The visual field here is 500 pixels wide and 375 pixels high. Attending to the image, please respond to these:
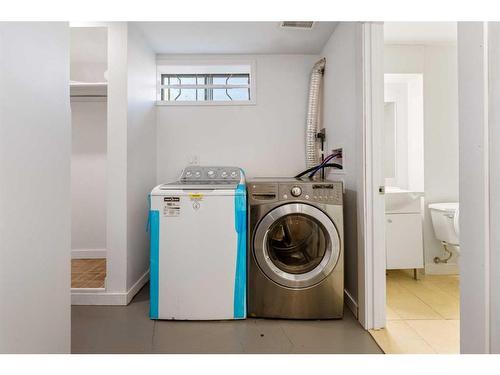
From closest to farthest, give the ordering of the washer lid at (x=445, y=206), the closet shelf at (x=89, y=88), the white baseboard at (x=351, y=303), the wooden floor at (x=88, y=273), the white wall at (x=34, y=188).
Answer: the white wall at (x=34, y=188)
the white baseboard at (x=351, y=303)
the closet shelf at (x=89, y=88)
the wooden floor at (x=88, y=273)
the washer lid at (x=445, y=206)

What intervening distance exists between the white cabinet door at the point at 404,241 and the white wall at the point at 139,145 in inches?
87.2

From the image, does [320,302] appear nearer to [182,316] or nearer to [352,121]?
[182,316]

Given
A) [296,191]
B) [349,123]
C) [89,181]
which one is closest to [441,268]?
[349,123]

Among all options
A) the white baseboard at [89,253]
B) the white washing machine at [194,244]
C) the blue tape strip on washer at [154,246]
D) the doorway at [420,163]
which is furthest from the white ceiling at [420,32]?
the white baseboard at [89,253]

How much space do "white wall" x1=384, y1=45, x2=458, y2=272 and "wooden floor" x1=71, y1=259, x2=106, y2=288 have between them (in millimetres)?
3147

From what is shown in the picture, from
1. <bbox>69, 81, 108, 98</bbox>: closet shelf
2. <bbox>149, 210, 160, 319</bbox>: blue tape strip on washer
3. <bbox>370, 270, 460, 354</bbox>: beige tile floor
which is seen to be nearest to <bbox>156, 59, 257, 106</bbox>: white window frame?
<bbox>69, 81, 108, 98</bbox>: closet shelf

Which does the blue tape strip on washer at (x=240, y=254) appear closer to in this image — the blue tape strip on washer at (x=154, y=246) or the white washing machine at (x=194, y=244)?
the white washing machine at (x=194, y=244)

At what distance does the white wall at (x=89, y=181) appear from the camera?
3.41 metres

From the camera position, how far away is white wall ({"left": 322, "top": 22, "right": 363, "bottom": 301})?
1969 mm

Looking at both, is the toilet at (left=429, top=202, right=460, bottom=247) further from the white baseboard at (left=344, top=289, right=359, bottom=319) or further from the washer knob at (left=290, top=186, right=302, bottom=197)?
the washer knob at (left=290, top=186, right=302, bottom=197)

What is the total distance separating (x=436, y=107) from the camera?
299 centimetres

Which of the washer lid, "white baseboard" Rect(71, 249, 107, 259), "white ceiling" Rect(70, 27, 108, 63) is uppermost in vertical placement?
"white ceiling" Rect(70, 27, 108, 63)
